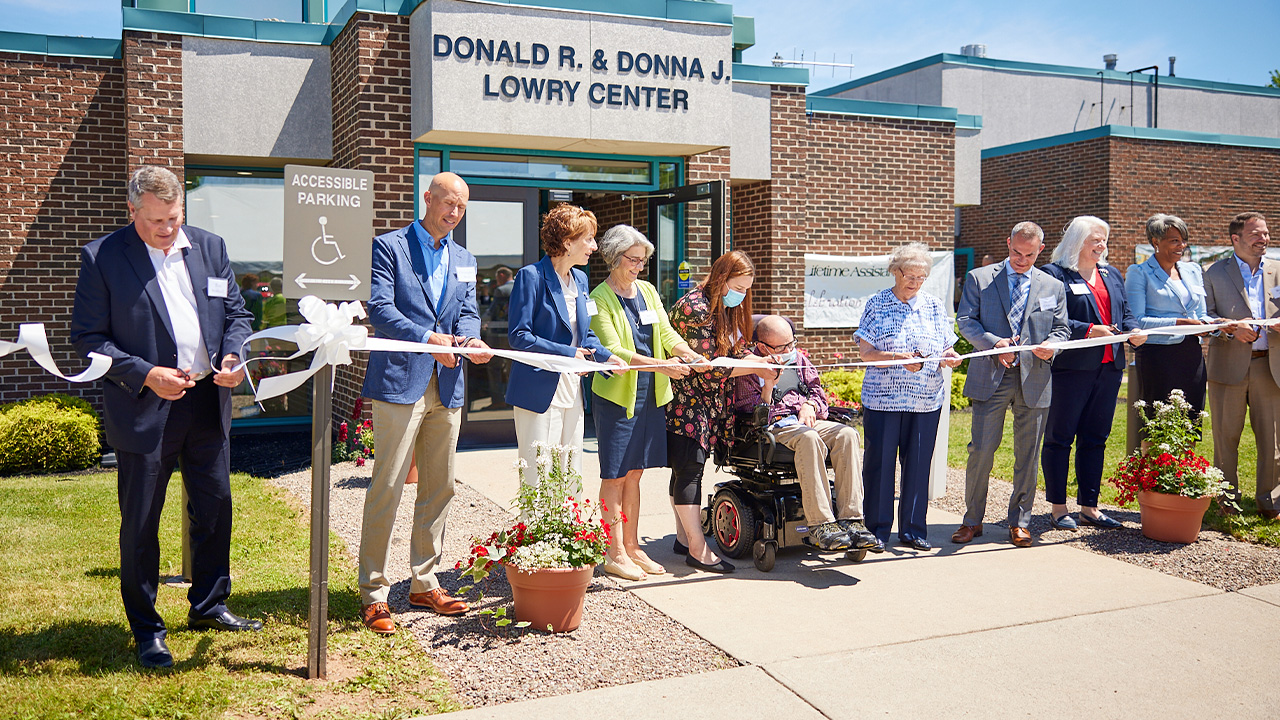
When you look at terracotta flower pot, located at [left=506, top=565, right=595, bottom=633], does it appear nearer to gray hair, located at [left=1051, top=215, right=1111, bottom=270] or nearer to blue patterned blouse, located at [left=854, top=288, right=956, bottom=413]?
blue patterned blouse, located at [left=854, top=288, right=956, bottom=413]

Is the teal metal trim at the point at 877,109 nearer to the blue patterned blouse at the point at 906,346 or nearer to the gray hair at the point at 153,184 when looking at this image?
the blue patterned blouse at the point at 906,346

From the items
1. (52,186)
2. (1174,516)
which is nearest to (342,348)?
(1174,516)

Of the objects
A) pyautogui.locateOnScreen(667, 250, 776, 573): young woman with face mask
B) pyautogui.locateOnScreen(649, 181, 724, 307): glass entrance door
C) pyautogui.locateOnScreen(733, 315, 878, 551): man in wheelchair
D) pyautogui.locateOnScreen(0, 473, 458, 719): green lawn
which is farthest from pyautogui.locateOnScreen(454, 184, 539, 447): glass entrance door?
pyautogui.locateOnScreen(733, 315, 878, 551): man in wheelchair

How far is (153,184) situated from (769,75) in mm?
8772

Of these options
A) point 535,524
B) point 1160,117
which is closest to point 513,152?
point 535,524

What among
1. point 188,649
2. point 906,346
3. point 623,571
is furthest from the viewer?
point 906,346

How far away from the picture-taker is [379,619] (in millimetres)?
4465

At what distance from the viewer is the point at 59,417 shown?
347 inches

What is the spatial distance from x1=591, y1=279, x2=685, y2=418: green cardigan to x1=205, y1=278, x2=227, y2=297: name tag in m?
1.88

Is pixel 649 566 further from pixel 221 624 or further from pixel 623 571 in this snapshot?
pixel 221 624

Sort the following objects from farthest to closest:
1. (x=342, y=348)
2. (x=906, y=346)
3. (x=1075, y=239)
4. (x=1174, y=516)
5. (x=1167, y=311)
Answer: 1. (x=1167, y=311)
2. (x=1075, y=239)
3. (x=1174, y=516)
4. (x=906, y=346)
5. (x=342, y=348)

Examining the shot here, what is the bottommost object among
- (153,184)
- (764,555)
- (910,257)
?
(764,555)

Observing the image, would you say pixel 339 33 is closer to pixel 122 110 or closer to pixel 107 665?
pixel 122 110

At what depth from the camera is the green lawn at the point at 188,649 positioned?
3.63 m
